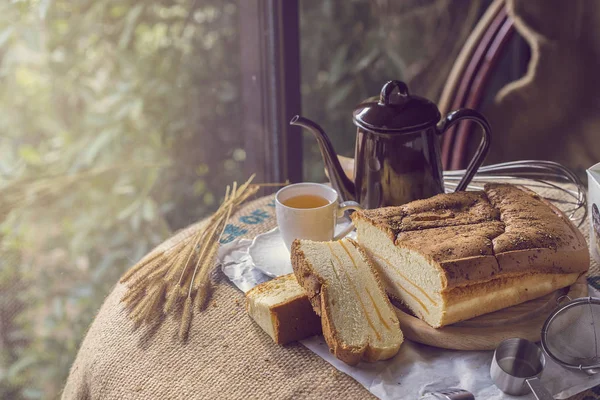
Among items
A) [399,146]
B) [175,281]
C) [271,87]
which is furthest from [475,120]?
[271,87]

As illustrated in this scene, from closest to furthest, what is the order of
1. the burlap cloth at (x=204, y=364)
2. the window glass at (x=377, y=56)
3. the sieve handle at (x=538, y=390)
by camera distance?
the sieve handle at (x=538, y=390) < the burlap cloth at (x=204, y=364) < the window glass at (x=377, y=56)

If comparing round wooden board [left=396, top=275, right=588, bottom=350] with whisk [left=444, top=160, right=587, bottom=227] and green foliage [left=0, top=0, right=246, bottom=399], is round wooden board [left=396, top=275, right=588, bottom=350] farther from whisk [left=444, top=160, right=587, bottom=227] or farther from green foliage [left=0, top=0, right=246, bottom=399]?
green foliage [left=0, top=0, right=246, bottom=399]

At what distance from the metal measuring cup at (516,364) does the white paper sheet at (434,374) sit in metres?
0.01

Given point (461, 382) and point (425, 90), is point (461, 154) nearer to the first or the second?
point (425, 90)

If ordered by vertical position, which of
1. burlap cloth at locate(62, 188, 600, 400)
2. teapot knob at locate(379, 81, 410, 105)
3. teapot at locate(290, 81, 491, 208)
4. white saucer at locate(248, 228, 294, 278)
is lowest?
burlap cloth at locate(62, 188, 600, 400)

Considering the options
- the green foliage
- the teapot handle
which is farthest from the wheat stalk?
the green foliage

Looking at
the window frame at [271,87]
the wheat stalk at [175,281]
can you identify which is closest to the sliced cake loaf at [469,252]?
the wheat stalk at [175,281]

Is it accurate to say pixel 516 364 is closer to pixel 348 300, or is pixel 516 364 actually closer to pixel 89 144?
pixel 348 300

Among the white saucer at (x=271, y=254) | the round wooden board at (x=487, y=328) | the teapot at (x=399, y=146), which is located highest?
the teapot at (x=399, y=146)

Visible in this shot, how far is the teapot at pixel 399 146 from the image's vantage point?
3.87 ft

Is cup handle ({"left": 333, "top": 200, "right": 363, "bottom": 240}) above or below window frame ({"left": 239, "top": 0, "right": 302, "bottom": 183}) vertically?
below

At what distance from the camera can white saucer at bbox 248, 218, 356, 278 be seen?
1189 mm

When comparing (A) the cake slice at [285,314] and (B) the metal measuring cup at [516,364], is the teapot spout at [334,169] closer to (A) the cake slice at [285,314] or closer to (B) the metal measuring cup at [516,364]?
(A) the cake slice at [285,314]

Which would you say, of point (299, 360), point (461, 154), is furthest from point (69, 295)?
point (461, 154)
